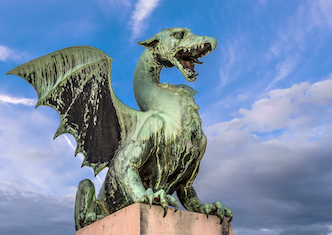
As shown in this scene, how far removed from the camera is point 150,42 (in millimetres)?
3914

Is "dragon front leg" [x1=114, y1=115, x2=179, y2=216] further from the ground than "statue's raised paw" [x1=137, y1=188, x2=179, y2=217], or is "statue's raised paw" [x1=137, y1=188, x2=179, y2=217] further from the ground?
"dragon front leg" [x1=114, y1=115, x2=179, y2=216]

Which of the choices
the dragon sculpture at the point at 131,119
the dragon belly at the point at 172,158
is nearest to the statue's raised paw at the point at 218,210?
the dragon sculpture at the point at 131,119

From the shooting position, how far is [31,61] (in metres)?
3.85

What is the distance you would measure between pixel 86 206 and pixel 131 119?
116 cm

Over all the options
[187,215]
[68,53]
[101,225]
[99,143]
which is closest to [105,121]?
[99,143]

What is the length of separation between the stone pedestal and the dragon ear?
2001 mm

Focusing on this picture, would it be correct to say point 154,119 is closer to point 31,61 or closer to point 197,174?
point 197,174

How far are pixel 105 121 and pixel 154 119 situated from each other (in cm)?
75

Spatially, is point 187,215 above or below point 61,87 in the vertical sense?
below

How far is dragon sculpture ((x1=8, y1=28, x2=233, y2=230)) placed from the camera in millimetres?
3426

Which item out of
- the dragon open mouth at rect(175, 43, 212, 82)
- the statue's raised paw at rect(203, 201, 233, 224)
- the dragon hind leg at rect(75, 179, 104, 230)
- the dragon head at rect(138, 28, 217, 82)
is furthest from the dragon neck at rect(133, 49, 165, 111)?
the statue's raised paw at rect(203, 201, 233, 224)

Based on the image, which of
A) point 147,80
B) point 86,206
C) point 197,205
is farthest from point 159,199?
point 147,80

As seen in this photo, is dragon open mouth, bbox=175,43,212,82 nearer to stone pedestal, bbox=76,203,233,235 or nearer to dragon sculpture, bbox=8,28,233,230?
dragon sculpture, bbox=8,28,233,230

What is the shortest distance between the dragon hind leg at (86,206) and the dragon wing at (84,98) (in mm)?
228
